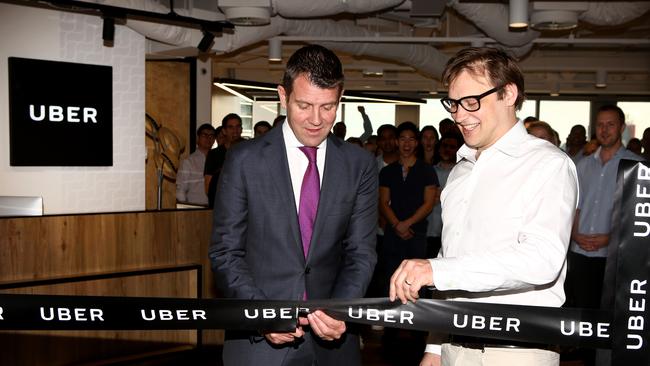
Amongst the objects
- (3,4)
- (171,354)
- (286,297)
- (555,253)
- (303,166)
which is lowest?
(171,354)

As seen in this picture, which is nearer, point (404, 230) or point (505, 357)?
point (505, 357)

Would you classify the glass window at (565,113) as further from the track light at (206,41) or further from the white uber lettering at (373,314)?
the white uber lettering at (373,314)

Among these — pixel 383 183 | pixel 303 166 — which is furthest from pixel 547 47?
pixel 303 166

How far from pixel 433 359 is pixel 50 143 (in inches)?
222

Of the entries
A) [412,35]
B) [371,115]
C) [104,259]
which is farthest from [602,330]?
[371,115]

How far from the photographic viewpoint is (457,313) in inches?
85.4

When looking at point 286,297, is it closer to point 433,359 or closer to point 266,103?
point 433,359

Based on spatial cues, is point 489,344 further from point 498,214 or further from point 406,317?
point 498,214

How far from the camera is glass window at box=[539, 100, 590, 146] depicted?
20.2m

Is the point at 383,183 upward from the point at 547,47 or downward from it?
downward

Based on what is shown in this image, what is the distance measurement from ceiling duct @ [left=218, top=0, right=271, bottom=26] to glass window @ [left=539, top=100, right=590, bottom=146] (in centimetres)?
1435

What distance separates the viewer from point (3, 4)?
6.75m

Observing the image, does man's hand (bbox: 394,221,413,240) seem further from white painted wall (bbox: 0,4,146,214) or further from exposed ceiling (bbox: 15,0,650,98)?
white painted wall (bbox: 0,4,146,214)

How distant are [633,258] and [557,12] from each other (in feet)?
20.9
